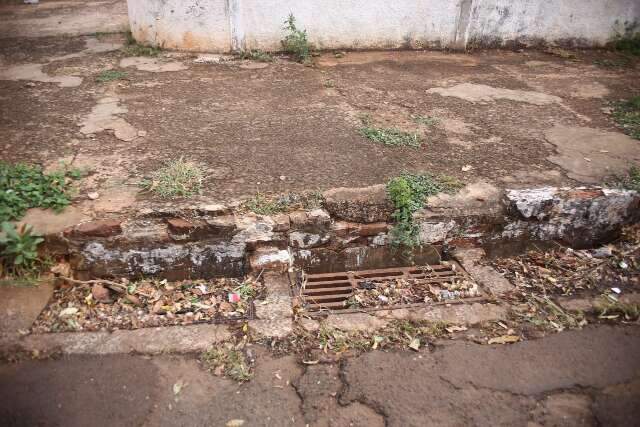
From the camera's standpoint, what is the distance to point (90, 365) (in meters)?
2.28

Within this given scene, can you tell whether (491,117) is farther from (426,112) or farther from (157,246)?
(157,246)

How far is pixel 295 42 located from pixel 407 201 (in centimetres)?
329

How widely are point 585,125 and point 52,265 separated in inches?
172

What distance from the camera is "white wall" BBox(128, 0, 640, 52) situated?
5281 mm

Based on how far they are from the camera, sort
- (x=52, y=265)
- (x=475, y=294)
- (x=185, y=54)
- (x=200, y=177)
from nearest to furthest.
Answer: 1. (x=52, y=265)
2. (x=475, y=294)
3. (x=200, y=177)
4. (x=185, y=54)

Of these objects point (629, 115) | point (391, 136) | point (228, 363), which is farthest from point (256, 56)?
point (228, 363)

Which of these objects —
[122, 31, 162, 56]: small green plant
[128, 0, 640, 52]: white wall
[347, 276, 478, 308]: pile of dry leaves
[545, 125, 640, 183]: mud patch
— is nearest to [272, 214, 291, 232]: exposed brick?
[347, 276, 478, 308]: pile of dry leaves

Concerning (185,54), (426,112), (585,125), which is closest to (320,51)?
(185,54)

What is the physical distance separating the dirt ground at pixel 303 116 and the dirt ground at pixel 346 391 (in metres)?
1.08

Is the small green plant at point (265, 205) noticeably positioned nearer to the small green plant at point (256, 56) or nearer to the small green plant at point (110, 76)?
the small green plant at point (110, 76)

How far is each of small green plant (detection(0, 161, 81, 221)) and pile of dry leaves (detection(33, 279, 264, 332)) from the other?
1.70 ft

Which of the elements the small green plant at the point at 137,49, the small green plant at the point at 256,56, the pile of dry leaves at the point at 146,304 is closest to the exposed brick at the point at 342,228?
the pile of dry leaves at the point at 146,304

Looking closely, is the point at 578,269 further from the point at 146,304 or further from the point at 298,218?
the point at 146,304

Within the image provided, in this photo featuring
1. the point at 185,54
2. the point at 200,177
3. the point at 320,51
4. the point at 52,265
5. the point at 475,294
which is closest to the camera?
the point at 52,265
